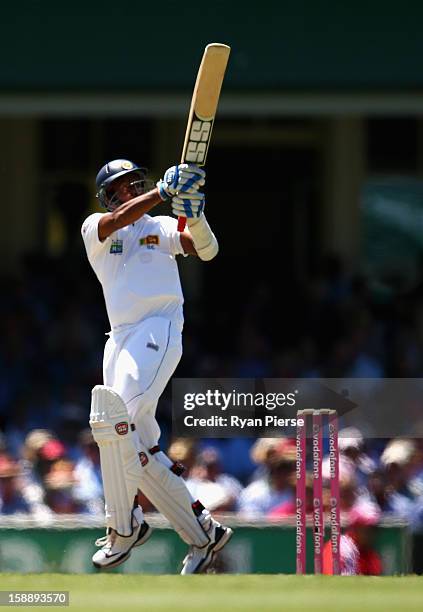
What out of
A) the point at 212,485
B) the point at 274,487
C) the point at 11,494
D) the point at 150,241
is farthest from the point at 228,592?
the point at 11,494

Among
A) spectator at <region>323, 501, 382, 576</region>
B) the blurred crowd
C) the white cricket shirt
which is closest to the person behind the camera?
the white cricket shirt

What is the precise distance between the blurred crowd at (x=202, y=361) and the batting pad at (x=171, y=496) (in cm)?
119

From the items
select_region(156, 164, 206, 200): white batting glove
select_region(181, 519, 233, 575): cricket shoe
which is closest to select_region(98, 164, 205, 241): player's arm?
select_region(156, 164, 206, 200): white batting glove

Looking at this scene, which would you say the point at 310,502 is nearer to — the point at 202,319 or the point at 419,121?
the point at 202,319

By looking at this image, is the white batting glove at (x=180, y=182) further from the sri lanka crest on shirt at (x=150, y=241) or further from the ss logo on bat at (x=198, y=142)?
the sri lanka crest on shirt at (x=150, y=241)

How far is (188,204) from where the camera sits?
555cm

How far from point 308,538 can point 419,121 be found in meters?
6.53

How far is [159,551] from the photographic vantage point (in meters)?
6.42

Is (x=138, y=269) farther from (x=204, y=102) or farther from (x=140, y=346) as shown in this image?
(x=204, y=102)

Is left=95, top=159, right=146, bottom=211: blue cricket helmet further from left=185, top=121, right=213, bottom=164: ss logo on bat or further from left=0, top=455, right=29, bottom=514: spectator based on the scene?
left=0, top=455, right=29, bottom=514: spectator

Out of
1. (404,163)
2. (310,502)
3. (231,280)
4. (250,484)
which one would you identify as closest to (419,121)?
(404,163)

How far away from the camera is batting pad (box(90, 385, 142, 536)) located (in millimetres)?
5594

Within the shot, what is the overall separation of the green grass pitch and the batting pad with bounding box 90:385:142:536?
0.24 m

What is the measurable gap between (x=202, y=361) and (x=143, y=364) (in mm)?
4421
